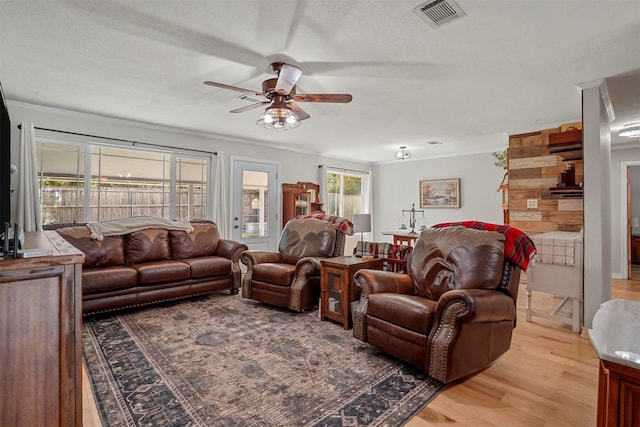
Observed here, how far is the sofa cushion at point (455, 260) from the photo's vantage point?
2.33m

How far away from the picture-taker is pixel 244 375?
86.1 inches

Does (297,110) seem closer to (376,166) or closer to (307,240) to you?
(307,240)

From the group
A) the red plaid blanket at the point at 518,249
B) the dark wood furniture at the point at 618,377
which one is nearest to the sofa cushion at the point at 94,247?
the red plaid blanket at the point at 518,249

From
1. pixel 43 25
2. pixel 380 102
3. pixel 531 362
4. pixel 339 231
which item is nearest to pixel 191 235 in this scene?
pixel 339 231

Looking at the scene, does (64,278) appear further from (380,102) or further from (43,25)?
(380,102)

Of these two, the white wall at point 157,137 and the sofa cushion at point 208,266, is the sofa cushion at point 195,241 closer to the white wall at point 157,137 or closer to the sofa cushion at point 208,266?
the sofa cushion at point 208,266

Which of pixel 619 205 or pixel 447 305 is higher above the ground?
pixel 619 205

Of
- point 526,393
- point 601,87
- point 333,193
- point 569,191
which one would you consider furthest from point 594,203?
point 333,193

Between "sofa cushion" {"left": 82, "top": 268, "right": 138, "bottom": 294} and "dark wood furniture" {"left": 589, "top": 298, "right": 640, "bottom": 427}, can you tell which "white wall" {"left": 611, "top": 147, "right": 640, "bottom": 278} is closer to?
"dark wood furniture" {"left": 589, "top": 298, "right": 640, "bottom": 427}

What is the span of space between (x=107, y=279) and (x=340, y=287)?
8.01 feet

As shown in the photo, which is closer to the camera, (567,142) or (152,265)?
(567,142)

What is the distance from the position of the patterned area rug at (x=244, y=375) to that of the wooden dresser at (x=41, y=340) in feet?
1.76

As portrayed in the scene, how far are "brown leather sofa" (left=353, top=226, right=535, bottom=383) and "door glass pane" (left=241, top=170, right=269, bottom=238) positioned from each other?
3.55m

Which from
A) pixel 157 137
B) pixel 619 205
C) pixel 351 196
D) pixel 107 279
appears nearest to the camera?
pixel 107 279
